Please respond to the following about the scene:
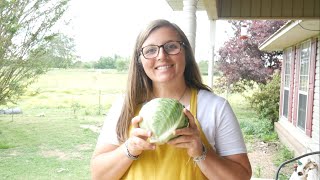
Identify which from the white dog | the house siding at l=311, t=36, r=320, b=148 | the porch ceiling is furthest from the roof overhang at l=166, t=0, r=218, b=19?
the house siding at l=311, t=36, r=320, b=148

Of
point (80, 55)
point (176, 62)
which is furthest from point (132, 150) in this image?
point (80, 55)

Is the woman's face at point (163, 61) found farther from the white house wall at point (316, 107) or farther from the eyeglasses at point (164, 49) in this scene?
the white house wall at point (316, 107)

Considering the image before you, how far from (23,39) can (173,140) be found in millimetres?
2258

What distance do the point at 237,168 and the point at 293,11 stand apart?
358 cm

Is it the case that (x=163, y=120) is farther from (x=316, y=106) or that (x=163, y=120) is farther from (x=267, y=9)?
(x=316, y=106)

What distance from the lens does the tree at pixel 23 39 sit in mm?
2545

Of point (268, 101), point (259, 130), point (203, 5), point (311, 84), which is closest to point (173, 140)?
point (203, 5)

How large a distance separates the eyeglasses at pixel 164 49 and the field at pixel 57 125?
252 centimetres

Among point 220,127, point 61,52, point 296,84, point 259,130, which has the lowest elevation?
point 259,130

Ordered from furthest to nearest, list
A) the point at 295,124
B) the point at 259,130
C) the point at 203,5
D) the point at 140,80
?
the point at 259,130 < the point at 295,124 < the point at 203,5 < the point at 140,80

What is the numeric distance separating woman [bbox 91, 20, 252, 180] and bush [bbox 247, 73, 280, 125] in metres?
8.06

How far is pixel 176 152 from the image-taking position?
38.9 inches

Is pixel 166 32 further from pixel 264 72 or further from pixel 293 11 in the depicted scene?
pixel 264 72

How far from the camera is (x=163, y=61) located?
3.35 feet
